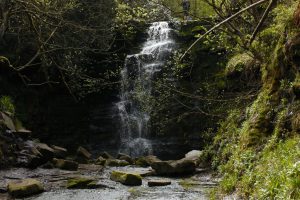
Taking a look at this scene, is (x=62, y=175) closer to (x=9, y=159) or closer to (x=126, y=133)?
(x=9, y=159)

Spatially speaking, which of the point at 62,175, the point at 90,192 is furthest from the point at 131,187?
the point at 62,175

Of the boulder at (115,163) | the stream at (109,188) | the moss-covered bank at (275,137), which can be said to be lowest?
the boulder at (115,163)

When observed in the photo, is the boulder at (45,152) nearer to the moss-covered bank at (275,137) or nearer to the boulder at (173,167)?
the boulder at (173,167)

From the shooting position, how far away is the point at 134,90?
22188mm

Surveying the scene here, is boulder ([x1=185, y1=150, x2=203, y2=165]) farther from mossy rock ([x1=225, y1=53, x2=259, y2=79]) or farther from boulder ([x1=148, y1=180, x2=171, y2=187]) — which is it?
boulder ([x1=148, y1=180, x2=171, y2=187])

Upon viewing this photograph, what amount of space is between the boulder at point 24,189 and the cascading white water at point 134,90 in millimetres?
11005

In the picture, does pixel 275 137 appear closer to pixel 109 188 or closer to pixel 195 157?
pixel 109 188

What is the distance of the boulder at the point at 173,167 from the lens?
42.0ft

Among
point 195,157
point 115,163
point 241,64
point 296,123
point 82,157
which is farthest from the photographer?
point 82,157

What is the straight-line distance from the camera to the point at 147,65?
22.7 meters

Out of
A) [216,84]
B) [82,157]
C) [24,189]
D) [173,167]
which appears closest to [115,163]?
[82,157]

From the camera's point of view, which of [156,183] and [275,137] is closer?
[275,137]

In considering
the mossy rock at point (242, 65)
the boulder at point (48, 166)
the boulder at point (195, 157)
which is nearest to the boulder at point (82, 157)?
the boulder at point (48, 166)

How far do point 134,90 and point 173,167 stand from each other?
9.95 m
